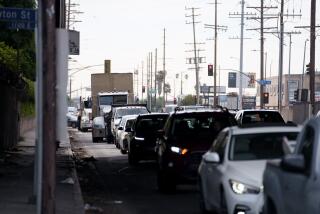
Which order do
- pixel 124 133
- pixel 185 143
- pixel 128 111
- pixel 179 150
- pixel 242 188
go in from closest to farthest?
pixel 242 188 < pixel 179 150 < pixel 185 143 < pixel 124 133 < pixel 128 111

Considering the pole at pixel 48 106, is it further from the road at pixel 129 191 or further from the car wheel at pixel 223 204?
the road at pixel 129 191

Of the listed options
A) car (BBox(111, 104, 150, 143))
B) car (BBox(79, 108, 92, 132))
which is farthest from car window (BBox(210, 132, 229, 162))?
car (BBox(79, 108, 92, 132))

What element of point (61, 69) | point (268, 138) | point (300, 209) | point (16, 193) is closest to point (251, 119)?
point (16, 193)

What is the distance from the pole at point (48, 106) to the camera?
9.65 metres

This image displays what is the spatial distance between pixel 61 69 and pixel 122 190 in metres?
8.14

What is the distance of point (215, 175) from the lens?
11.2 metres

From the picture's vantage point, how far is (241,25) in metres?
84.8

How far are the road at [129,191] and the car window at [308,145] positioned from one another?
5821mm

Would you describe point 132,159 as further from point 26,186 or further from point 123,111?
point 123,111

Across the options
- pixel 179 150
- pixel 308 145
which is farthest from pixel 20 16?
pixel 308 145

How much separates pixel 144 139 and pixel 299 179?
17458 mm

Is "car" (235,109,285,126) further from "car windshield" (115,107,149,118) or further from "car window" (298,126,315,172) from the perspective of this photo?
"car window" (298,126,315,172)

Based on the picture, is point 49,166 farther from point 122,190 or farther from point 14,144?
point 14,144

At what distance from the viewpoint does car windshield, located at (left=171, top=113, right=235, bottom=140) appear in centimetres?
1678
